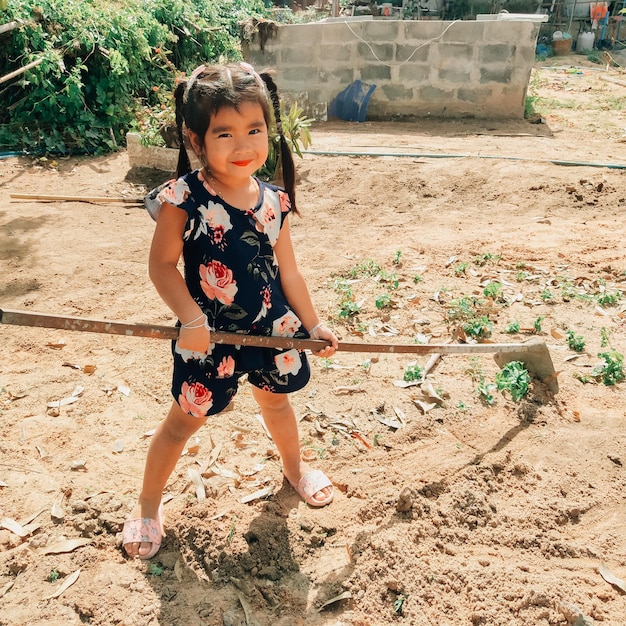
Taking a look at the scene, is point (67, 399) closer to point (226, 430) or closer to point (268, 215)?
point (226, 430)

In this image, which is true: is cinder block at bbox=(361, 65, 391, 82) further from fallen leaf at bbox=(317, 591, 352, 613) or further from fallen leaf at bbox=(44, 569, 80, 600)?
fallen leaf at bbox=(44, 569, 80, 600)

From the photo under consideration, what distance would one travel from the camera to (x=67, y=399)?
315cm

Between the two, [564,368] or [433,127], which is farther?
[433,127]

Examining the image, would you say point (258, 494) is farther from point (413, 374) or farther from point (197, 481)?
point (413, 374)

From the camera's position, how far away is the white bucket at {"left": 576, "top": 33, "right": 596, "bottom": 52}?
16.5 m

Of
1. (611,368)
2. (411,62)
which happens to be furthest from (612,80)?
(611,368)

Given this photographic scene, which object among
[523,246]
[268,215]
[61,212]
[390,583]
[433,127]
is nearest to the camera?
[268,215]

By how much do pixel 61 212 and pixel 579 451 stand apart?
505 cm

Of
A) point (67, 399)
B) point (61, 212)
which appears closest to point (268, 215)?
point (67, 399)

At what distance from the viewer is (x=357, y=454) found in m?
2.83

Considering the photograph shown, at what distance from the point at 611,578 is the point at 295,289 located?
1.53m

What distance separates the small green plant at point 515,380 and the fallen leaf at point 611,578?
96 cm

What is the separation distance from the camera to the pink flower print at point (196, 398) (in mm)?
2031

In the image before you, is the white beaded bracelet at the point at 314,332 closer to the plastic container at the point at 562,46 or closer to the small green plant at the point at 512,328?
the small green plant at the point at 512,328
